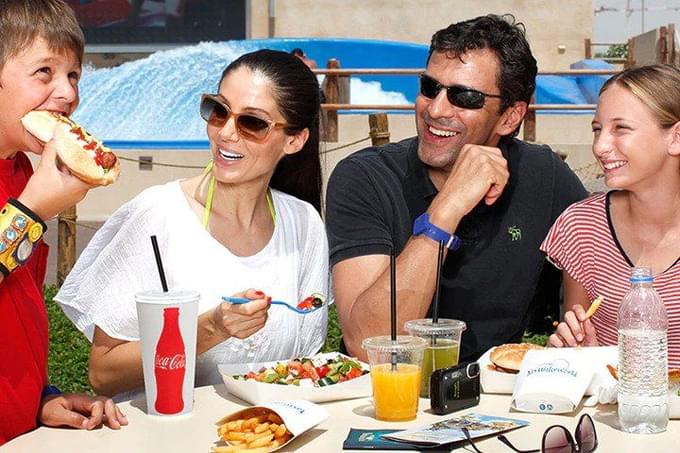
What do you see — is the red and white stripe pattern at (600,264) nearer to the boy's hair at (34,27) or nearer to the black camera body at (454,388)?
the black camera body at (454,388)

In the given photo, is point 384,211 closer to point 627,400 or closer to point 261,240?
point 261,240

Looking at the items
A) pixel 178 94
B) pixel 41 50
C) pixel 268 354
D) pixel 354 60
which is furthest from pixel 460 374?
pixel 354 60

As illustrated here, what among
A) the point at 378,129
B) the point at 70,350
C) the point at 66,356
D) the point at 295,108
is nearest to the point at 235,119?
the point at 295,108

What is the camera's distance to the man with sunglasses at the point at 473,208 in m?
3.16

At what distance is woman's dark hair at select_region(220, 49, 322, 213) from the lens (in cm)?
293

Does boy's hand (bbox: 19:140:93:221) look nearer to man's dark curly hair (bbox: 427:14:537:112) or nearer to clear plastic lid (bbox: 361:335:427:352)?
clear plastic lid (bbox: 361:335:427:352)

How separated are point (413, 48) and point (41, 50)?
1950cm

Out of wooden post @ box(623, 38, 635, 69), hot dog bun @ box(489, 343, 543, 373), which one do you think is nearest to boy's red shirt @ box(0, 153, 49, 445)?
hot dog bun @ box(489, 343, 543, 373)

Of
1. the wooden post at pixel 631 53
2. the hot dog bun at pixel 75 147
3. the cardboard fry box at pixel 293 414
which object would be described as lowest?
the cardboard fry box at pixel 293 414

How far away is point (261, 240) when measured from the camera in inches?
116

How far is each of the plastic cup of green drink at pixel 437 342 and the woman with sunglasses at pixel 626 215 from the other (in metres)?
0.36

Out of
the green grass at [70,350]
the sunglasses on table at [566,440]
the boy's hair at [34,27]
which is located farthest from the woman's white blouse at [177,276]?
the green grass at [70,350]

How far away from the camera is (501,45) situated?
3.26m

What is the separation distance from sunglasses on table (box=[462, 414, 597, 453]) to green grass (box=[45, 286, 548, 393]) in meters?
3.75
